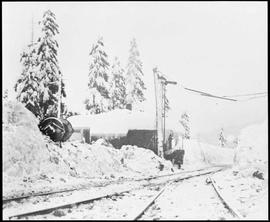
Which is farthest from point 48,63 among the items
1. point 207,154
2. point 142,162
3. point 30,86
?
point 207,154

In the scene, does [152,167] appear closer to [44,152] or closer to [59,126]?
[59,126]

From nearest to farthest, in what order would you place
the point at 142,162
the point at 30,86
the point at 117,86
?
1. the point at 142,162
2. the point at 30,86
3. the point at 117,86

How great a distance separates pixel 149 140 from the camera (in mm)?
36562

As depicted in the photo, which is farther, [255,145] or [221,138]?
[221,138]

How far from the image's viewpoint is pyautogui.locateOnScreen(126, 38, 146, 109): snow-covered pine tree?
5788cm

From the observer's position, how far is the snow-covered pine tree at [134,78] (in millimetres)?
57875

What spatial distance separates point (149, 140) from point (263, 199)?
80.7ft

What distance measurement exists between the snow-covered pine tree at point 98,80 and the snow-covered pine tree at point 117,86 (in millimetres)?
Result: 5002

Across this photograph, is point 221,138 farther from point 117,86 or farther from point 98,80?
point 98,80

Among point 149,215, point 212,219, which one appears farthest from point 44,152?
point 212,219

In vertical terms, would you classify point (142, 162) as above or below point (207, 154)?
above

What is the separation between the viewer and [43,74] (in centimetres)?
3616

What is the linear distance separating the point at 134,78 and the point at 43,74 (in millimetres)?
23502

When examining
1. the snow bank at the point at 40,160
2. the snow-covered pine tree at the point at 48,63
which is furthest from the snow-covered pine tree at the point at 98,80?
the snow bank at the point at 40,160
